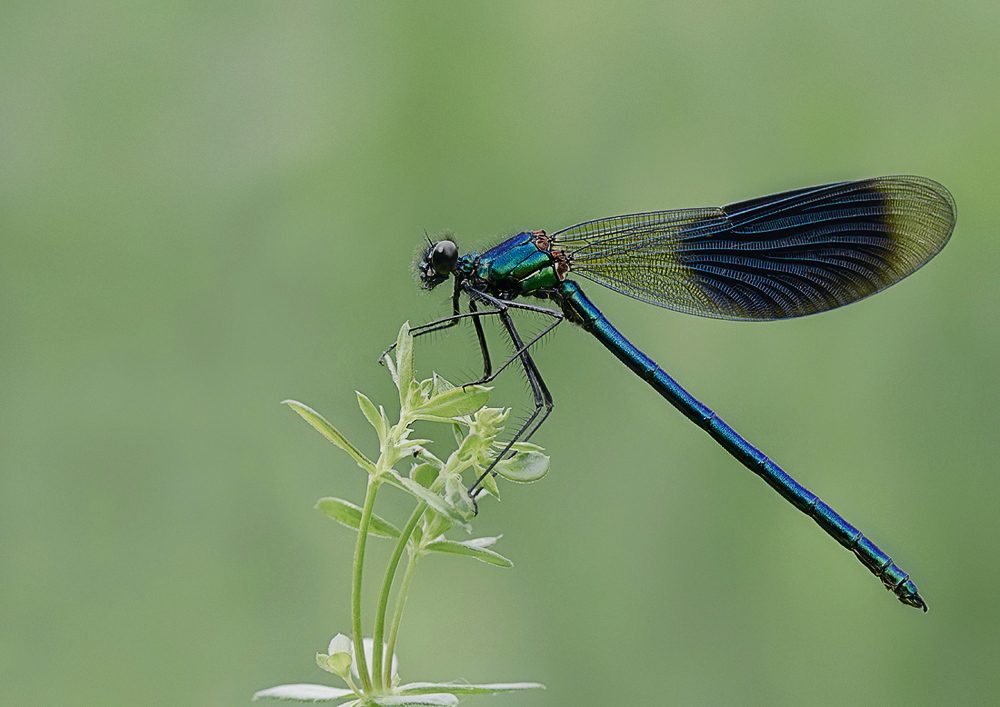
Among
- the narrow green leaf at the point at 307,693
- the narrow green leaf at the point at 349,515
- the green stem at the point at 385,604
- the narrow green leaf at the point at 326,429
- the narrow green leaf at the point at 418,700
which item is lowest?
the narrow green leaf at the point at 418,700

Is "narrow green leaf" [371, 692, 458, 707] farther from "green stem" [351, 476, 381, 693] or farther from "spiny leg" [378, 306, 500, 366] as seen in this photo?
"spiny leg" [378, 306, 500, 366]

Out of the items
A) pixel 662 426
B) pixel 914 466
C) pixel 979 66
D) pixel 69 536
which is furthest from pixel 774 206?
pixel 69 536

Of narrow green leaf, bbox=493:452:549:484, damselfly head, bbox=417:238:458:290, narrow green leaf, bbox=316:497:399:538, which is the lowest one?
narrow green leaf, bbox=316:497:399:538

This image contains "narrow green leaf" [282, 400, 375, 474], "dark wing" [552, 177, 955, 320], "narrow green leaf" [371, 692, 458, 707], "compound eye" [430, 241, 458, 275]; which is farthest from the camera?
"dark wing" [552, 177, 955, 320]

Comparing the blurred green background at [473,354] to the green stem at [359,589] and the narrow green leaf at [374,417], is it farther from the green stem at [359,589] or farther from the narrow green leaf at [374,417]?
the green stem at [359,589]

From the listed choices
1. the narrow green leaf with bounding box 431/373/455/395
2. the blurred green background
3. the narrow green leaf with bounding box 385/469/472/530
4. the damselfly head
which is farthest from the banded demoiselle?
the narrow green leaf with bounding box 385/469/472/530

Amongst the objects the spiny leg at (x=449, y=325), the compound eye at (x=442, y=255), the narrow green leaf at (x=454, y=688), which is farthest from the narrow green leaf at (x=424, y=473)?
the compound eye at (x=442, y=255)

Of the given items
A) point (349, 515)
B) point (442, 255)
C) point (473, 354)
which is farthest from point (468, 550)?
point (473, 354)
